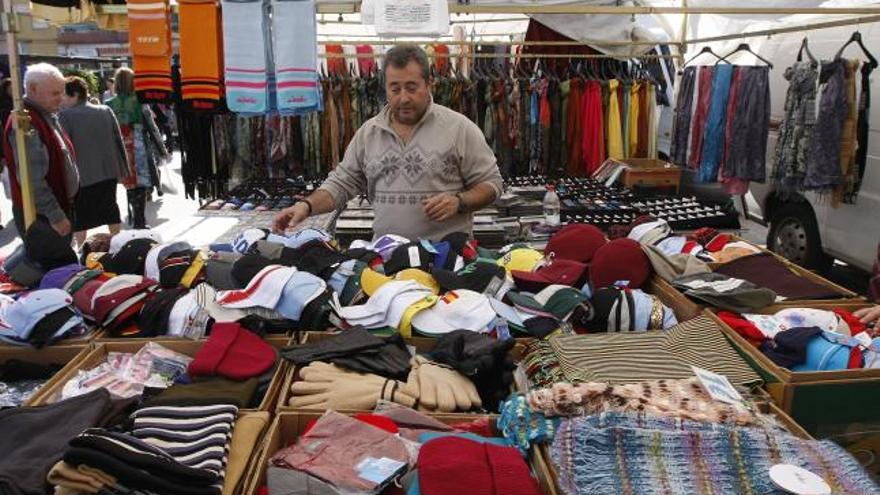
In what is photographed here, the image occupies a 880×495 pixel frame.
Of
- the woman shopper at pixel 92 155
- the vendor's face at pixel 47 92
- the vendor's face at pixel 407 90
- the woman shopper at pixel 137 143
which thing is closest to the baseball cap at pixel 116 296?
the vendor's face at pixel 407 90

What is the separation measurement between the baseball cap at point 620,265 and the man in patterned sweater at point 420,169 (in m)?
0.66

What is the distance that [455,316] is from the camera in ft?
7.38

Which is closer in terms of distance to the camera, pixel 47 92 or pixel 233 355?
pixel 233 355

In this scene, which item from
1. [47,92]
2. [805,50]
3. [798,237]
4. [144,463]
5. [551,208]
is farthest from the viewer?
[798,237]

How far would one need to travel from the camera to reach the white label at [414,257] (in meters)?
2.66

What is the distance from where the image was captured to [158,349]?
7.14 ft

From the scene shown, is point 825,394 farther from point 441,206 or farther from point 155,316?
point 155,316

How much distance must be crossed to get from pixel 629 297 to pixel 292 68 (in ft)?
8.01

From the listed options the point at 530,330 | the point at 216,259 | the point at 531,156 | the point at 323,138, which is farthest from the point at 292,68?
the point at 531,156

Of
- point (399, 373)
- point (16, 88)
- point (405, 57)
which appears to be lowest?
point (399, 373)

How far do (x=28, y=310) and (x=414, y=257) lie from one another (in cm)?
135

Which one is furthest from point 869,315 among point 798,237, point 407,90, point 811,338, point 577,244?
point 798,237

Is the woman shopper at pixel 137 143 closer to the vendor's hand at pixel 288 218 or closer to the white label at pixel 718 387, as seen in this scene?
the vendor's hand at pixel 288 218

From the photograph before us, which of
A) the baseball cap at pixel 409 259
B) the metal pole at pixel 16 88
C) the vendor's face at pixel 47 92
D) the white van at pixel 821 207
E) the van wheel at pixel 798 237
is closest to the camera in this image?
the baseball cap at pixel 409 259
